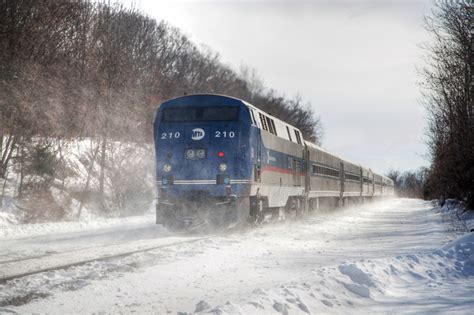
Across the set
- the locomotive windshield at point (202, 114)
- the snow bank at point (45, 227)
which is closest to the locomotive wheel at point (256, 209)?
the locomotive windshield at point (202, 114)

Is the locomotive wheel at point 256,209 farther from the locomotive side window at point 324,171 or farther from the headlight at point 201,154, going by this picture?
the locomotive side window at point 324,171

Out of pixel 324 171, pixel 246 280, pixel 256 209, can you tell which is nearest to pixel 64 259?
pixel 246 280


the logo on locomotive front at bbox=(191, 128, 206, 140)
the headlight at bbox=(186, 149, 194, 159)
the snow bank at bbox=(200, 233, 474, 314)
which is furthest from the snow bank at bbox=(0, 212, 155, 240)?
the snow bank at bbox=(200, 233, 474, 314)

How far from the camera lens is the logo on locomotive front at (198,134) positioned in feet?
46.5

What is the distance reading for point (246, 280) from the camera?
7.61m

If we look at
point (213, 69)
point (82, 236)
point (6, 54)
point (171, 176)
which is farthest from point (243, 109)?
point (213, 69)

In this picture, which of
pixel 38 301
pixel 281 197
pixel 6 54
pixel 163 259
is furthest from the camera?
pixel 6 54

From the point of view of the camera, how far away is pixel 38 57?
860 inches

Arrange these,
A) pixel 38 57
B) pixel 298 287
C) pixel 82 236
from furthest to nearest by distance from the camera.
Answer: pixel 38 57 → pixel 82 236 → pixel 298 287

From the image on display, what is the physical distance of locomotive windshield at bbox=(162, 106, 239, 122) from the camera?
565 inches

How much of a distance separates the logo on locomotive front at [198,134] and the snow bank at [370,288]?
270 inches

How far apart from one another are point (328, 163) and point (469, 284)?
20.5 m

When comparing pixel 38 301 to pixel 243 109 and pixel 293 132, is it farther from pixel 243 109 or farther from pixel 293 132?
pixel 293 132

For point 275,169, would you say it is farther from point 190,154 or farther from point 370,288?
point 370,288
